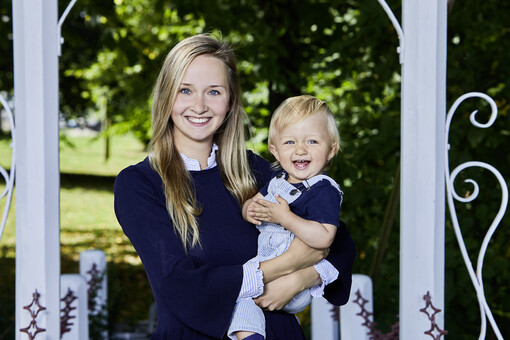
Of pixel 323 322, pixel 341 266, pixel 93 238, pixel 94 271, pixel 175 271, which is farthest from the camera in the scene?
pixel 93 238

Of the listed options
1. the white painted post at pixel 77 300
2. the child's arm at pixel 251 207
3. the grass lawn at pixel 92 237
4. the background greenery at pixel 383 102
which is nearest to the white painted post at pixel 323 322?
the background greenery at pixel 383 102

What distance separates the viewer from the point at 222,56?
209cm

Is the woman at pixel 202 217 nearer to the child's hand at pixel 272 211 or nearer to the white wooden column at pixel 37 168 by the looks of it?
the child's hand at pixel 272 211

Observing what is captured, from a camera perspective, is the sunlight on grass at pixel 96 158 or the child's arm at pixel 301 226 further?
the sunlight on grass at pixel 96 158

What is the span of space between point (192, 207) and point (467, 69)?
2615 millimetres

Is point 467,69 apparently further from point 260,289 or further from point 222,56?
point 260,289

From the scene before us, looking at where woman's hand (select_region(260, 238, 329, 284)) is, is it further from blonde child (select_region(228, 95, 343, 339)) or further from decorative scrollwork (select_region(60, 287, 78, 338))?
decorative scrollwork (select_region(60, 287, 78, 338))

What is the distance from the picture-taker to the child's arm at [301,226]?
75.6 inches

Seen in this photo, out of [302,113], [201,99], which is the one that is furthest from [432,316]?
[201,99]

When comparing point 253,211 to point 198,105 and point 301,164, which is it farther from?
point 198,105

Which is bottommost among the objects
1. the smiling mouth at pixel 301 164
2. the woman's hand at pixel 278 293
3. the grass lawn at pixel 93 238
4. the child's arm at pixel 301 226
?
the grass lawn at pixel 93 238

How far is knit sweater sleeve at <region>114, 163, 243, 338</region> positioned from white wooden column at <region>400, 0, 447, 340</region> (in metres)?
0.67

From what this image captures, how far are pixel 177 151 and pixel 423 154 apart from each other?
2.51ft

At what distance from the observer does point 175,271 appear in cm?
182
